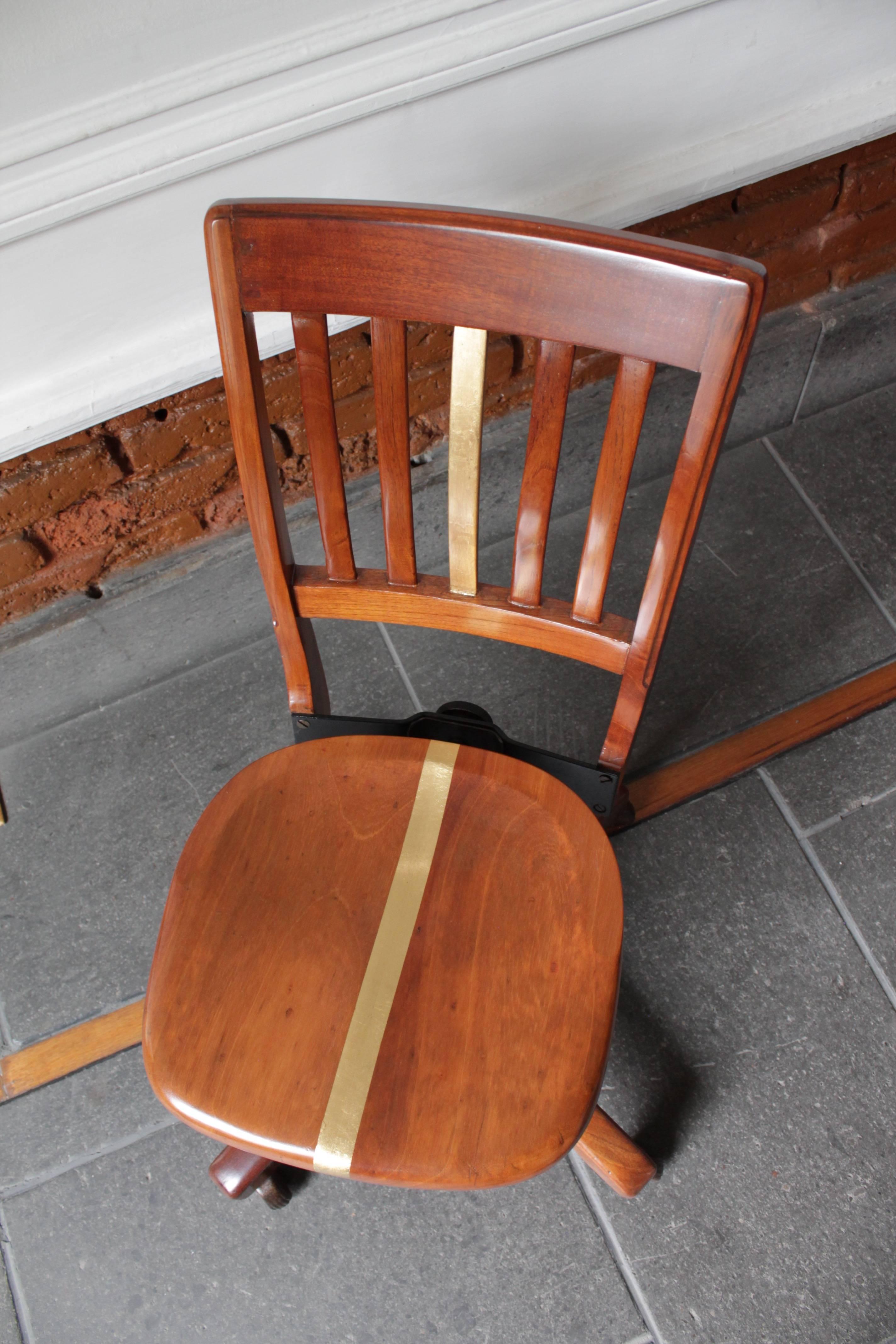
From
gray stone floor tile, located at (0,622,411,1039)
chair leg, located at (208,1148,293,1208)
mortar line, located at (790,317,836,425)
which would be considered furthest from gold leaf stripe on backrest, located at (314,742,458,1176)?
mortar line, located at (790,317,836,425)

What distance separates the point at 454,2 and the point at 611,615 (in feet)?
2.02

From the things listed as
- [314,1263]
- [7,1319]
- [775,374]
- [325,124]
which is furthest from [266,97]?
[7,1319]

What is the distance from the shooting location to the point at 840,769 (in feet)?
4.72

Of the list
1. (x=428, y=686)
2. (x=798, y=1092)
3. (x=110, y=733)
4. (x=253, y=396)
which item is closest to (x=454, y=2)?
(x=253, y=396)

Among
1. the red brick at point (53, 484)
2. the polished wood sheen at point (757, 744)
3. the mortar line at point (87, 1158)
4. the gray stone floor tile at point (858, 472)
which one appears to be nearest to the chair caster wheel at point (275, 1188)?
the mortar line at point (87, 1158)

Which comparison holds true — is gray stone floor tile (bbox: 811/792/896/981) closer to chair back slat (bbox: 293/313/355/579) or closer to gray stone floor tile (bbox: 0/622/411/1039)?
gray stone floor tile (bbox: 0/622/411/1039)

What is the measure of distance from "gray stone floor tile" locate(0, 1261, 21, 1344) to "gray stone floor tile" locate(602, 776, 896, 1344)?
72 cm

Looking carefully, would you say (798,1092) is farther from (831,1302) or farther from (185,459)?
(185,459)

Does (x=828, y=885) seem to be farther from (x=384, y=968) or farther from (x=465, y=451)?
(x=465, y=451)

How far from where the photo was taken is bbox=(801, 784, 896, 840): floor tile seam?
4.59 feet

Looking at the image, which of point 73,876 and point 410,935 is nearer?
point 410,935

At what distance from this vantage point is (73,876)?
142 centimetres

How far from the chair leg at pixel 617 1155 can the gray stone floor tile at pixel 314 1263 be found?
0.09 metres

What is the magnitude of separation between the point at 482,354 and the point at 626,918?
863 millimetres
